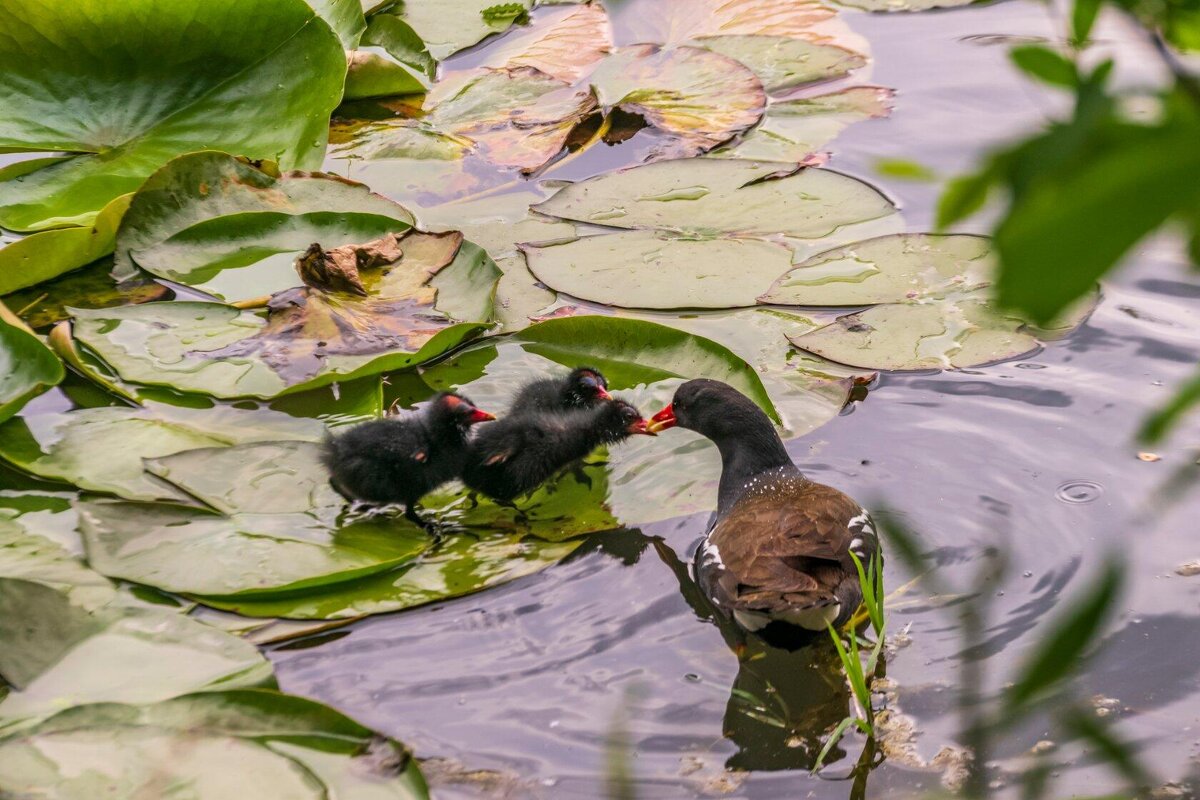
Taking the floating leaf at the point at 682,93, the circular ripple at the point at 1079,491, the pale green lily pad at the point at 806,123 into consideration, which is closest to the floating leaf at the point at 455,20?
the floating leaf at the point at 682,93

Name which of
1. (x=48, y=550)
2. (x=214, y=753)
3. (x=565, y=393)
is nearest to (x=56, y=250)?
(x=48, y=550)

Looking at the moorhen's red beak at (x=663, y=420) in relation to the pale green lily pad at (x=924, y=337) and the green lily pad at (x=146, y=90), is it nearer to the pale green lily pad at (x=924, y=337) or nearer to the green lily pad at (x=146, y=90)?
the pale green lily pad at (x=924, y=337)

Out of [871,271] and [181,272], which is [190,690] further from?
[871,271]

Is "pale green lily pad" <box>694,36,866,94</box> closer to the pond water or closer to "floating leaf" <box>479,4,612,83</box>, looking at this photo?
"floating leaf" <box>479,4,612,83</box>

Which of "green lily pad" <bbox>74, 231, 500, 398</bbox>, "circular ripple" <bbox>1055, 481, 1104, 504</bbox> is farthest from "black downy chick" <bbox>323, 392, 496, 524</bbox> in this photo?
"circular ripple" <bbox>1055, 481, 1104, 504</bbox>

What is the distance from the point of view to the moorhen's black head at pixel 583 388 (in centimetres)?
398

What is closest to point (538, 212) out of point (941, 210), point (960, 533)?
point (960, 533)

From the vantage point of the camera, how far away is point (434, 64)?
6.45 meters

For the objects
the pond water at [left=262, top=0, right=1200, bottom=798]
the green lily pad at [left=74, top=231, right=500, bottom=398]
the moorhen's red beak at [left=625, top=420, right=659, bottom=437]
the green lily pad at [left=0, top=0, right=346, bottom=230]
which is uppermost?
the green lily pad at [left=0, top=0, right=346, bottom=230]

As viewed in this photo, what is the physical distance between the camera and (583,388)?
3998 mm

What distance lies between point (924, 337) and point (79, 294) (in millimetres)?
3048

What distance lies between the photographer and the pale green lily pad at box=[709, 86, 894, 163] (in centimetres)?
548

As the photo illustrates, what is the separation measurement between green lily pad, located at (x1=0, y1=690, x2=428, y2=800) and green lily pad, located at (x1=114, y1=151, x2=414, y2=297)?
6.69 ft

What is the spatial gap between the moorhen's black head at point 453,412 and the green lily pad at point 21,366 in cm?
107
